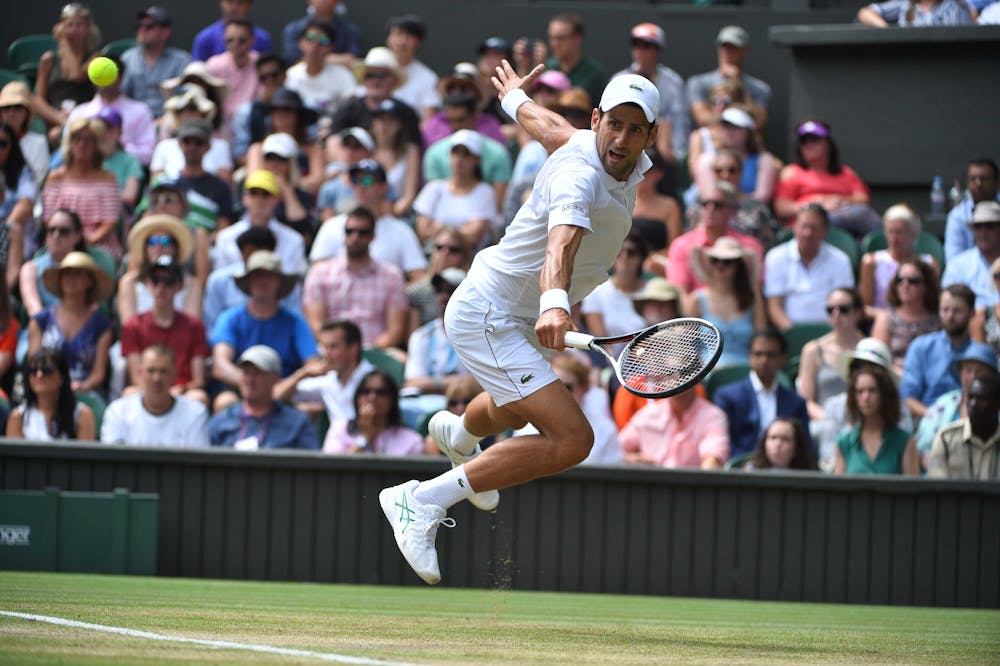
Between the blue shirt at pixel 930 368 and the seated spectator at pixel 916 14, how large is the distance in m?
3.78

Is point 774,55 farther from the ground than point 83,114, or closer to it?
farther from the ground

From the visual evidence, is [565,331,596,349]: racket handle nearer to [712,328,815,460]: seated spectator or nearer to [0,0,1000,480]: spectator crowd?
[0,0,1000,480]: spectator crowd

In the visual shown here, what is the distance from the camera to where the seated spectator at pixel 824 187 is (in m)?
12.2

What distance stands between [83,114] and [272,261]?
3118 mm

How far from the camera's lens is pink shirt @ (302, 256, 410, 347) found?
11.1m

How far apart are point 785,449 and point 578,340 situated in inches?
166

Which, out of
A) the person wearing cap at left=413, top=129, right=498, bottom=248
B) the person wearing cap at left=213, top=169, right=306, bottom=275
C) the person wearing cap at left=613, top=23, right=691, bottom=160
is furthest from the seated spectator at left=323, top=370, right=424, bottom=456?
the person wearing cap at left=613, top=23, right=691, bottom=160

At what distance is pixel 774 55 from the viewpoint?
14.8m

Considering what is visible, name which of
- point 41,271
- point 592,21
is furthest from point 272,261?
point 592,21

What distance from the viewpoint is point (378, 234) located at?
11703mm

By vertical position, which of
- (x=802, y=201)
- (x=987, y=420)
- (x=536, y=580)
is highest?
(x=802, y=201)

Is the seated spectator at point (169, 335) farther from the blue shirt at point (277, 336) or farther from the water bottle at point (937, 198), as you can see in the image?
the water bottle at point (937, 198)

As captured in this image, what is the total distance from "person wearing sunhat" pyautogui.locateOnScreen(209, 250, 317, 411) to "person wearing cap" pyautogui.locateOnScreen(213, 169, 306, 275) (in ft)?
2.21

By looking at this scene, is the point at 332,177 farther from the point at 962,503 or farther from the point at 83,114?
the point at 962,503
